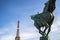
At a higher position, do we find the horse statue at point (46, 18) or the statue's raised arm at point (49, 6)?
the statue's raised arm at point (49, 6)

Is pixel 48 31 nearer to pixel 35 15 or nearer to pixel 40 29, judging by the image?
pixel 40 29

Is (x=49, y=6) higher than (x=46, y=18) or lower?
higher

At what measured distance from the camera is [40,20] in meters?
23.1

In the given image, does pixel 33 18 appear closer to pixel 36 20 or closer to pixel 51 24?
pixel 36 20

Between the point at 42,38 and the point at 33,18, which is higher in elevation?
the point at 33,18

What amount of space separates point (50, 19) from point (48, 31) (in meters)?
1.31

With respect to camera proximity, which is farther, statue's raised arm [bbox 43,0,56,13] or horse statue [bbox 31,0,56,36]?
statue's raised arm [bbox 43,0,56,13]

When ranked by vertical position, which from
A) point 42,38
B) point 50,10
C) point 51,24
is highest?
point 50,10

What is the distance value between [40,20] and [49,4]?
1989mm

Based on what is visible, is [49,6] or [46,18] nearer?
[46,18]

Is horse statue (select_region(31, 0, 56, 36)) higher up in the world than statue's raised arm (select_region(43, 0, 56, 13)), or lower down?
lower down

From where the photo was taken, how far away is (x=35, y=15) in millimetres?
23766

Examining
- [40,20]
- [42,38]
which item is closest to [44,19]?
[40,20]

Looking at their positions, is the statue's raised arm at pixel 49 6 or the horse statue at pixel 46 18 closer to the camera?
the horse statue at pixel 46 18
